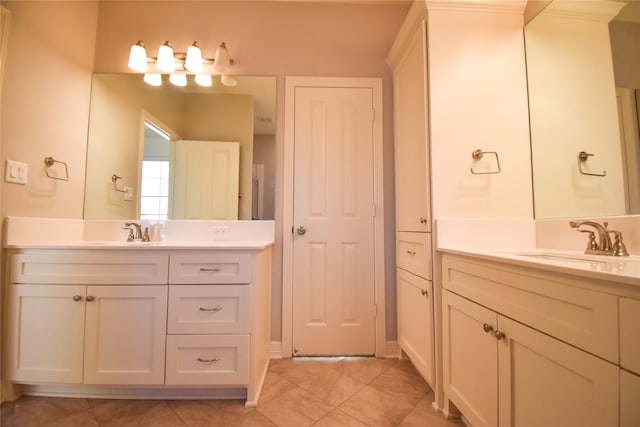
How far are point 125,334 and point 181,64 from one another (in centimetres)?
185

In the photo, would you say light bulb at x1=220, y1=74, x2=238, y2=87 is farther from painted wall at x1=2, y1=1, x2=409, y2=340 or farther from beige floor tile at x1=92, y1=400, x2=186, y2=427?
beige floor tile at x1=92, y1=400, x2=186, y2=427

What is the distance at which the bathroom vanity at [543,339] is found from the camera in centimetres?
57

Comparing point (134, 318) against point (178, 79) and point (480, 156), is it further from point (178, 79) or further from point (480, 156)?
point (480, 156)

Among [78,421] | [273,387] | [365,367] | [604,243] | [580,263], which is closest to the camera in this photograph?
[580,263]

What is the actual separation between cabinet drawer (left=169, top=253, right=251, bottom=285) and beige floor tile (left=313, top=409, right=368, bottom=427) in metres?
0.77

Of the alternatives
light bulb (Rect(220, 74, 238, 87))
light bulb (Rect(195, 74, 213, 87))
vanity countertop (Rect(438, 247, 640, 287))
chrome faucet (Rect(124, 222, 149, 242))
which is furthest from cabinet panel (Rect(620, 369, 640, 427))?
light bulb (Rect(195, 74, 213, 87))

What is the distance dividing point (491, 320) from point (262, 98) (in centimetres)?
193

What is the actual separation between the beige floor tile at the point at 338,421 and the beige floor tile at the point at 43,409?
121cm

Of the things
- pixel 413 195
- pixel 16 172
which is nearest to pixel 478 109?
pixel 413 195

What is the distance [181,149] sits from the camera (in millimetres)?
1874

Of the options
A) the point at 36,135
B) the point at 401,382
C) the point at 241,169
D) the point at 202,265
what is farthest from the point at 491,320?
the point at 36,135

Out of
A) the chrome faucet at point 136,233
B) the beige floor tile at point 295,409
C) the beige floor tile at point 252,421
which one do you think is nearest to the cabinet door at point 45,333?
the chrome faucet at point 136,233

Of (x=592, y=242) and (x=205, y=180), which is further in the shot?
(x=205, y=180)

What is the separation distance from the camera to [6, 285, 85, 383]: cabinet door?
1.29 meters
